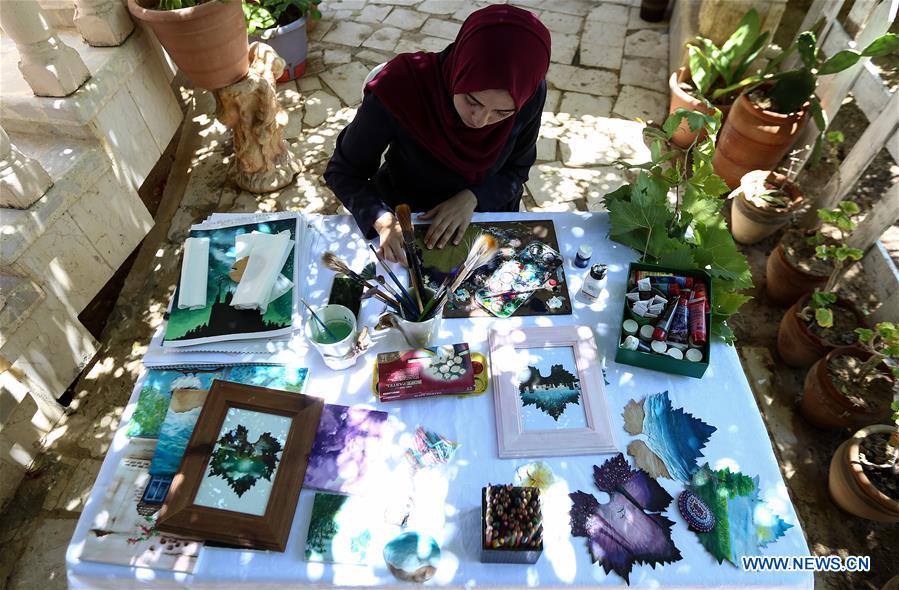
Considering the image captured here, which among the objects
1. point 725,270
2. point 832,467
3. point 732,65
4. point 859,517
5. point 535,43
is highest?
point 535,43

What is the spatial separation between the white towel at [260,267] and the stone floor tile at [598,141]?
2.64 metres

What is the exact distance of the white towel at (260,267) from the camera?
60.6 inches

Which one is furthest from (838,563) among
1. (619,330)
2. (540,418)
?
(540,418)

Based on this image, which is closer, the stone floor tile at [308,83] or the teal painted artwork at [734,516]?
the teal painted artwork at [734,516]

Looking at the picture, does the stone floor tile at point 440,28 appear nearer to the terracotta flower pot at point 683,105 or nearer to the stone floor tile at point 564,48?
the stone floor tile at point 564,48

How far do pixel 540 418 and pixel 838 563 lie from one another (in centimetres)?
155

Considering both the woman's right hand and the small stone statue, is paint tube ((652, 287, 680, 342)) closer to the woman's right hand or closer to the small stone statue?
the woman's right hand

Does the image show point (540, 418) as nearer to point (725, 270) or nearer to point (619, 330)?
point (619, 330)

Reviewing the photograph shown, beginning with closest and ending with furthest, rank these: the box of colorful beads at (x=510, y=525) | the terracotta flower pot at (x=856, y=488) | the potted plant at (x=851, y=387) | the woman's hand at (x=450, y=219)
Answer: the box of colorful beads at (x=510, y=525), the woman's hand at (x=450, y=219), the terracotta flower pot at (x=856, y=488), the potted plant at (x=851, y=387)

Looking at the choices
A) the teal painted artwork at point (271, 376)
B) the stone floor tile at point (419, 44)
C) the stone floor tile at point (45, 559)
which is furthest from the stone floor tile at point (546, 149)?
the stone floor tile at point (45, 559)

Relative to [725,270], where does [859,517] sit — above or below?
below

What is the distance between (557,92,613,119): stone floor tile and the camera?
162 inches

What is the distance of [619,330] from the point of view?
1.53 meters

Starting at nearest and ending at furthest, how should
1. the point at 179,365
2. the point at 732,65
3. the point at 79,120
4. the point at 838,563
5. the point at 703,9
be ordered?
the point at 179,365
the point at 838,563
the point at 79,120
the point at 732,65
the point at 703,9
